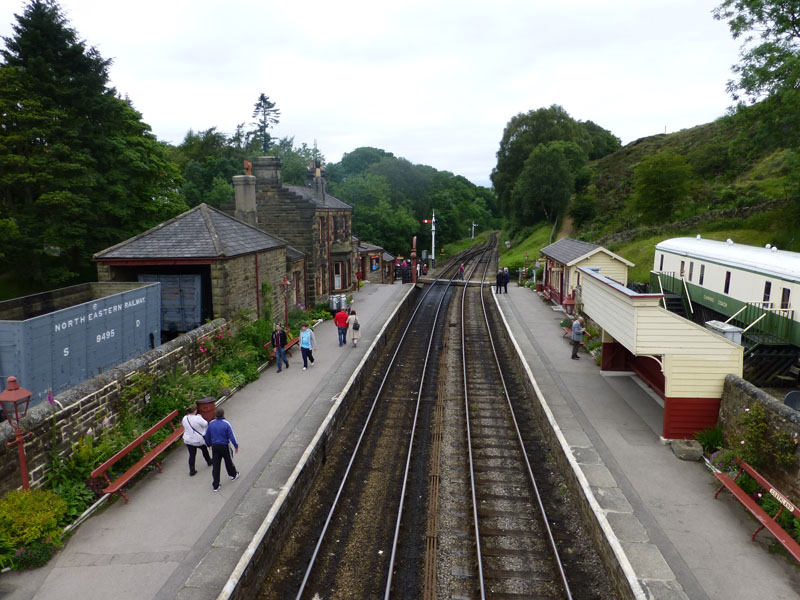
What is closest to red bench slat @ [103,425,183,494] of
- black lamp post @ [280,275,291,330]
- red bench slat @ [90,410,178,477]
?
red bench slat @ [90,410,178,477]

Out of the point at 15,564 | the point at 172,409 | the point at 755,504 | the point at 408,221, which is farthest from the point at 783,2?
the point at 408,221

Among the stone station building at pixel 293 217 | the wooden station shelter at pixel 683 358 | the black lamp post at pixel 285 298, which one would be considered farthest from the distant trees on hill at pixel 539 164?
the wooden station shelter at pixel 683 358

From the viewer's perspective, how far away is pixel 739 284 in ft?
57.0

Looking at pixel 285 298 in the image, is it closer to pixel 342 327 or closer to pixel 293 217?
pixel 342 327

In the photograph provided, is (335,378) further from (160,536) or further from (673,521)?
(673,521)

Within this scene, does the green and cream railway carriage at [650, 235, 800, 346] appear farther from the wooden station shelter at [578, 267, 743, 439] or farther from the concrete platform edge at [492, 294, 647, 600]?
the concrete platform edge at [492, 294, 647, 600]

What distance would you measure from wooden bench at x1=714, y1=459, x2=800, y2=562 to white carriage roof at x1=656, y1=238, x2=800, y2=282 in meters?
7.87

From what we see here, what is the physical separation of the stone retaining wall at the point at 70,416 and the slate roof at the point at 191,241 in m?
4.32

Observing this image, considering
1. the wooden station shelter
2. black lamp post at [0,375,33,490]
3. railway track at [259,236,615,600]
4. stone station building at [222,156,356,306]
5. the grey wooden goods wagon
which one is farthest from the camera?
stone station building at [222,156,356,306]

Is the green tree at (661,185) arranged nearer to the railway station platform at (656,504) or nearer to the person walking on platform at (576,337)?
the person walking on platform at (576,337)

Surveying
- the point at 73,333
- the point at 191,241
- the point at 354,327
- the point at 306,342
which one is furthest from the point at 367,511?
the point at 191,241

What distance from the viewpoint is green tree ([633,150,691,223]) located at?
39438 millimetres

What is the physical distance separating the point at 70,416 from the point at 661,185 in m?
41.3

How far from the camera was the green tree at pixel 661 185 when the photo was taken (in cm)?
3944
